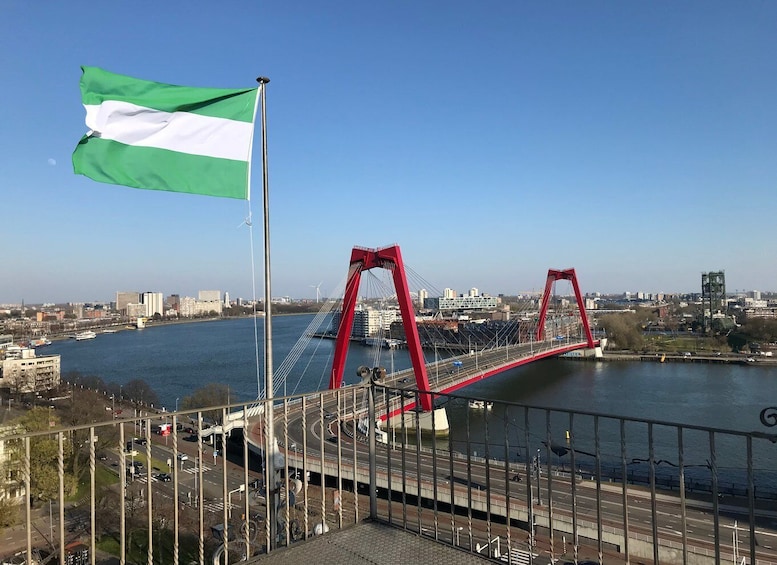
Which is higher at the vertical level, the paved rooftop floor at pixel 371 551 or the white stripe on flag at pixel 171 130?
the white stripe on flag at pixel 171 130

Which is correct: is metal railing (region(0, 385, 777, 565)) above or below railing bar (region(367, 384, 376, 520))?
below

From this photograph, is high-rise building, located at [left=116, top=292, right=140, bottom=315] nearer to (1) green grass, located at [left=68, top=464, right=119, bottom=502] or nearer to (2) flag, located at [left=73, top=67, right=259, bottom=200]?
(1) green grass, located at [left=68, top=464, right=119, bottom=502]

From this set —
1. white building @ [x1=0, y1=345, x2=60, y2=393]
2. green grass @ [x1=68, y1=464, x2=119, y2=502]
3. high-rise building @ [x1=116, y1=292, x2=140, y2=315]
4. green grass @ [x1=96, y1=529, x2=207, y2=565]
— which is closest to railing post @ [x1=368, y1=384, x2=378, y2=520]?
green grass @ [x1=96, y1=529, x2=207, y2=565]

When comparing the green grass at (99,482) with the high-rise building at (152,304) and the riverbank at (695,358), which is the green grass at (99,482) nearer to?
the riverbank at (695,358)

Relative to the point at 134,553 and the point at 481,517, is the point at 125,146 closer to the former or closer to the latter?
the point at 134,553

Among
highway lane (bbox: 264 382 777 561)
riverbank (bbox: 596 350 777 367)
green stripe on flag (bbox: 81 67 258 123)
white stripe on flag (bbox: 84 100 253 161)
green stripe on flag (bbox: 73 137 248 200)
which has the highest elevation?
green stripe on flag (bbox: 81 67 258 123)

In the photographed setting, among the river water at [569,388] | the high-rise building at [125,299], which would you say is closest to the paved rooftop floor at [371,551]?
the river water at [569,388]
